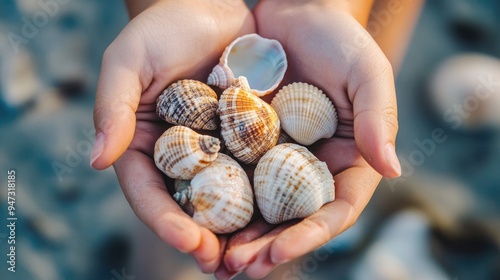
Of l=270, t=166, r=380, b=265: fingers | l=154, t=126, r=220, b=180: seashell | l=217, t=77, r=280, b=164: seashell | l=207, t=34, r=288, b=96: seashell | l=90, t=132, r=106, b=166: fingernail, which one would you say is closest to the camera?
l=270, t=166, r=380, b=265: fingers

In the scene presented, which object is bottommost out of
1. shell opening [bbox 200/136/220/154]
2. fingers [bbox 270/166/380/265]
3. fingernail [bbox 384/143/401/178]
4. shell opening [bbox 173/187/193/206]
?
shell opening [bbox 173/187/193/206]

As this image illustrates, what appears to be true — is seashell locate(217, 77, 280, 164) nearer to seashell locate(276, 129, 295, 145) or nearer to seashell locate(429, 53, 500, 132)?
seashell locate(276, 129, 295, 145)

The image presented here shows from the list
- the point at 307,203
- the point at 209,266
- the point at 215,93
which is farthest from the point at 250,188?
the point at 215,93

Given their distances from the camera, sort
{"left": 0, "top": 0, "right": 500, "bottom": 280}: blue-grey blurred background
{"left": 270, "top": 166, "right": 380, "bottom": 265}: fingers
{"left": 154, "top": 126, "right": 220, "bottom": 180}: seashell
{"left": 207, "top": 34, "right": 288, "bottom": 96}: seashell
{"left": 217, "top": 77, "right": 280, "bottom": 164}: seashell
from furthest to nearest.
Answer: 1. {"left": 0, "top": 0, "right": 500, "bottom": 280}: blue-grey blurred background
2. {"left": 207, "top": 34, "right": 288, "bottom": 96}: seashell
3. {"left": 217, "top": 77, "right": 280, "bottom": 164}: seashell
4. {"left": 154, "top": 126, "right": 220, "bottom": 180}: seashell
5. {"left": 270, "top": 166, "right": 380, "bottom": 265}: fingers

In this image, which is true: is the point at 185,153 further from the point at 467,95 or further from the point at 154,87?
the point at 467,95

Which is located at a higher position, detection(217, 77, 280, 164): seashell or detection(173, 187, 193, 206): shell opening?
detection(217, 77, 280, 164): seashell

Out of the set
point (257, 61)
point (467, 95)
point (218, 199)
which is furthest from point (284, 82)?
point (467, 95)

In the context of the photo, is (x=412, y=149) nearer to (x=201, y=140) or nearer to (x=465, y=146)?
(x=465, y=146)

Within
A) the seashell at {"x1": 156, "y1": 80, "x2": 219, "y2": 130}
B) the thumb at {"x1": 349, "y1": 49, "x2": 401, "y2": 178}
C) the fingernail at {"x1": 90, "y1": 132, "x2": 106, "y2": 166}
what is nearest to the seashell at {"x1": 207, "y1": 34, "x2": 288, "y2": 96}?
the seashell at {"x1": 156, "y1": 80, "x2": 219, "y2": 130}
